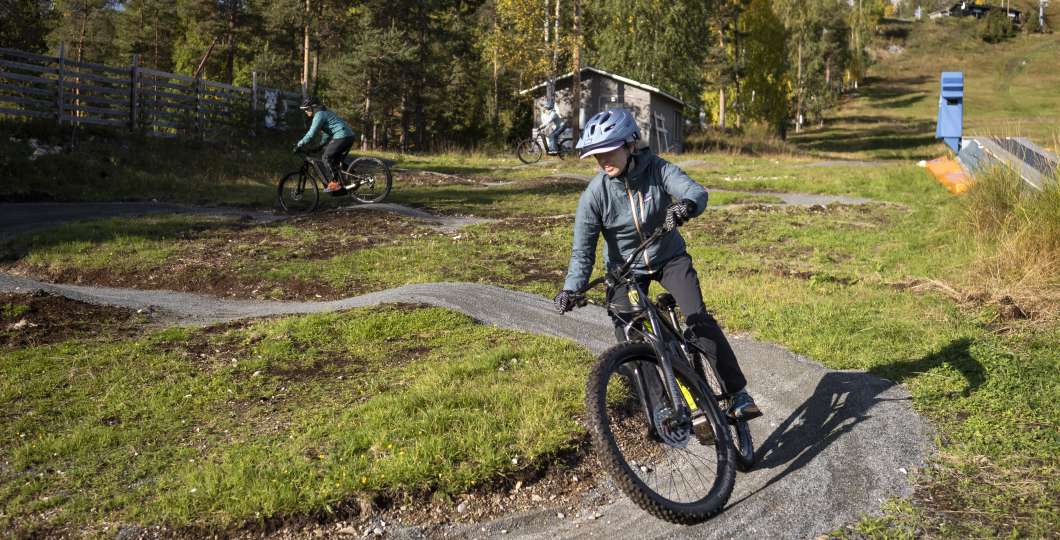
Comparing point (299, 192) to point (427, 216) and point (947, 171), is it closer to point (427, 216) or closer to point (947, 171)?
point (427, 216)

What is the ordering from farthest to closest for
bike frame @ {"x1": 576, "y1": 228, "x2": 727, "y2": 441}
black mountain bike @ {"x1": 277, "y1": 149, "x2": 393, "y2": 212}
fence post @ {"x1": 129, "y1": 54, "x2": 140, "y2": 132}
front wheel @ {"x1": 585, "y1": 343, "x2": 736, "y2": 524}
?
fence post @ {"x1": 129, "y1": 54, "x2": 140, "y2": 132} → black mountain bike @ {"x1": 277, "y1": 149, "x2": 393, "y2": 212} → bike frame @ {"x1": 576, "y1": 228, "x2": 727, "y2": 441} → front wheel @ {"x1": 585, "y1": 343, "x2": 736, "y2": 524}

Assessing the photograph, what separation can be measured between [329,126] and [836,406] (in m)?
12.5

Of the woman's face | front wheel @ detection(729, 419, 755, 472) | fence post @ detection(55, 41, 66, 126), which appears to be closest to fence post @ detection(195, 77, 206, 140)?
fence post @ detection(55, 41, 66, 126)

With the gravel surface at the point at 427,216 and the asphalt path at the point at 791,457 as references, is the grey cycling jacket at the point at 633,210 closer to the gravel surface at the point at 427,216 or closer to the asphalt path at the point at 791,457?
the asphalt path at the point at 791,457

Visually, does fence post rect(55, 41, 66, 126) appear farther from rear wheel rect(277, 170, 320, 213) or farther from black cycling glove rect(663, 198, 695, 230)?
black cycling glove rect(663, 198, 695, 230)

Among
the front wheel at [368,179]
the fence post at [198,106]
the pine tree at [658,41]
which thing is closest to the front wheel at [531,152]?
the fence post at [198,106]

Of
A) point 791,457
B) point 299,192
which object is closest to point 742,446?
point 791,457

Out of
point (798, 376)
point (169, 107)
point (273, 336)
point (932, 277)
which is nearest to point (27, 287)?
point (273, 336)

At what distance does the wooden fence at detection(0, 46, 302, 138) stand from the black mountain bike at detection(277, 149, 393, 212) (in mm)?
8659

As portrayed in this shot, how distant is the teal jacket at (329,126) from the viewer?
1592 centimetres

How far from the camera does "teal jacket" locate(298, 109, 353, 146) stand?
1592 cm

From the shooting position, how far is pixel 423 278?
10555mm

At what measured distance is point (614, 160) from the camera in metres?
4.70

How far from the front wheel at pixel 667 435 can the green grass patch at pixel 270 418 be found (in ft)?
2.64
